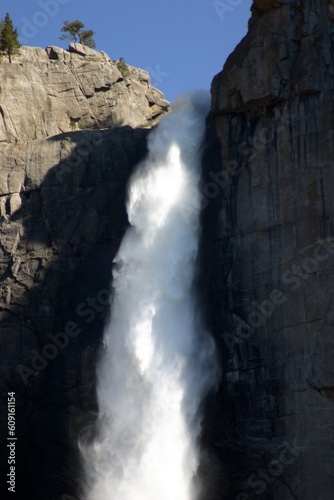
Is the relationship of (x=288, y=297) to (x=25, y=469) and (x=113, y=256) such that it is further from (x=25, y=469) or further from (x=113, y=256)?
(x=25, y=469)

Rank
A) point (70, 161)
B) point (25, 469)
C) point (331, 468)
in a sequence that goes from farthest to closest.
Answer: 1. point (70, 161)
2. point (25, 469)
3. point (331, 468)

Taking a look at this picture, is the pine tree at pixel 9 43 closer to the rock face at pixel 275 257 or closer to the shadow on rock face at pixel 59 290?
the shadow on rock face at pixel 59 290

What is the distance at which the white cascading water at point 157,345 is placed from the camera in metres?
40.8

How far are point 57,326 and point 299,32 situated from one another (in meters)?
12.7

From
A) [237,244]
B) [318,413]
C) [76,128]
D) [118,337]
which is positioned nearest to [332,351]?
[318,413]

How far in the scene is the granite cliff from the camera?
1529 inches

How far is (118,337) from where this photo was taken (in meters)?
43.1
